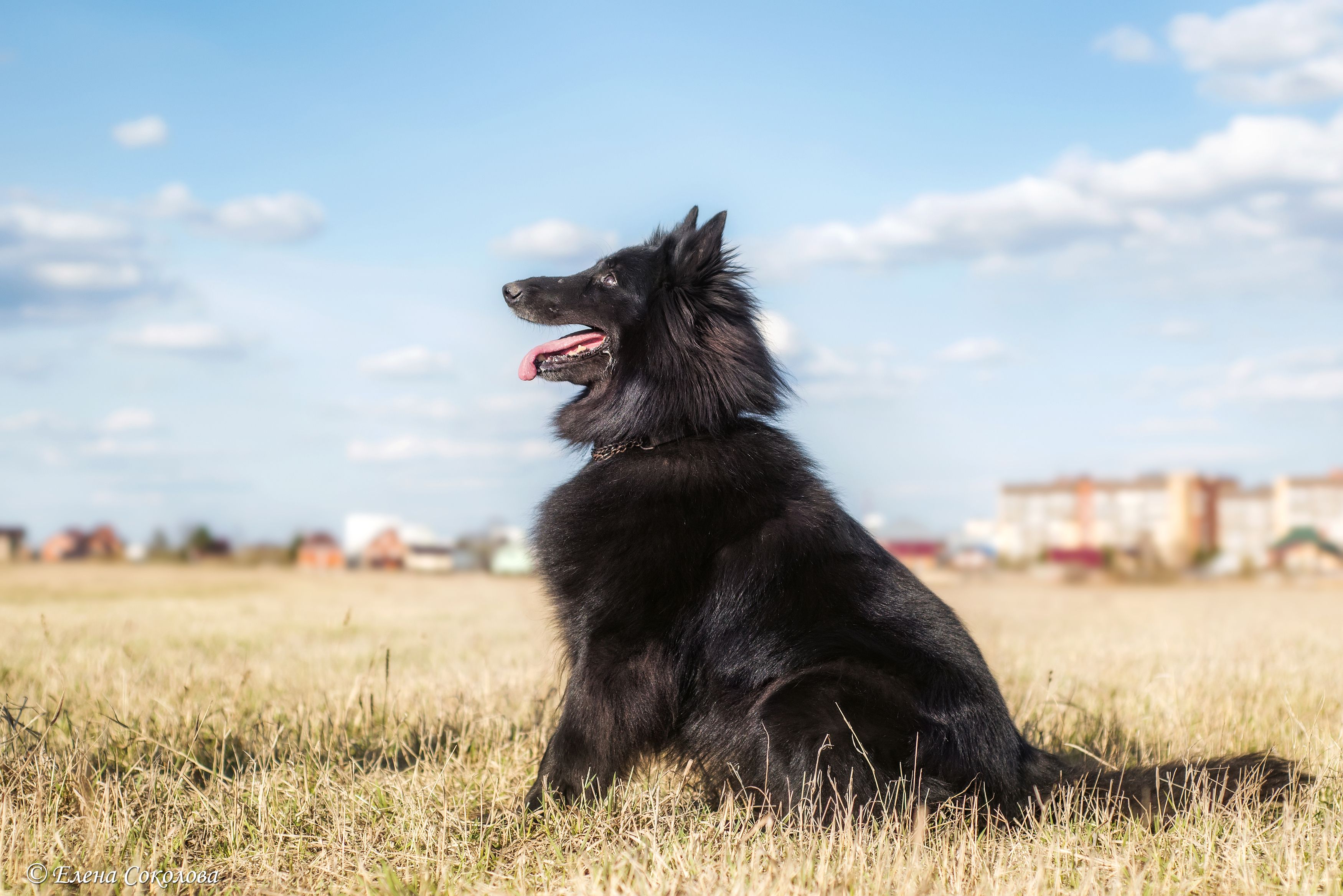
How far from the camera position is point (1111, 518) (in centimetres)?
4922

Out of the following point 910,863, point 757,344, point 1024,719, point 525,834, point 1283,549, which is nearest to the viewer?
point 910,863

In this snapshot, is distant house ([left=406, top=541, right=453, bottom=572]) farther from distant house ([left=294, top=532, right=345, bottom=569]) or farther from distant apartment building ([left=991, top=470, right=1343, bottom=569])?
distant apartment building ([left=991, top=470, right=1343, bottom=569])

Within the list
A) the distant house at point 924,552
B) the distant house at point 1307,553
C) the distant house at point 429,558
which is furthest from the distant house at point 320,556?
the distant house at point 1307,553

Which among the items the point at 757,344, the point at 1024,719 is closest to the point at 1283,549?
the point at 1024,719

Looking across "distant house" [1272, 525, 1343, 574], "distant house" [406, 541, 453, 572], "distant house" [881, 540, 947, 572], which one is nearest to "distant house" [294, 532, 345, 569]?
"distant house" [406, 541, 453, 572]

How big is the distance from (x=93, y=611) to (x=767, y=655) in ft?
40.0

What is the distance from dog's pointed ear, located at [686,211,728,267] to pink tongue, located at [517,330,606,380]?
1.86 feet

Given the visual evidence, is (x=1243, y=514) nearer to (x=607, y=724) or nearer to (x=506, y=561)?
(x=506, y=561)

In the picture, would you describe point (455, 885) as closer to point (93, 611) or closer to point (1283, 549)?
point (93, 611)

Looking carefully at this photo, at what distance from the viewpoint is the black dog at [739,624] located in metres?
3.19

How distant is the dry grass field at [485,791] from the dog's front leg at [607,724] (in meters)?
0.11

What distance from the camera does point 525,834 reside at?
3344 mm

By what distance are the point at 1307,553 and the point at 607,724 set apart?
125ft

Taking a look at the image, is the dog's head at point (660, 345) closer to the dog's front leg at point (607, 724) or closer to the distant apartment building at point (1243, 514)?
the dog's front leg at point (607, 724)
